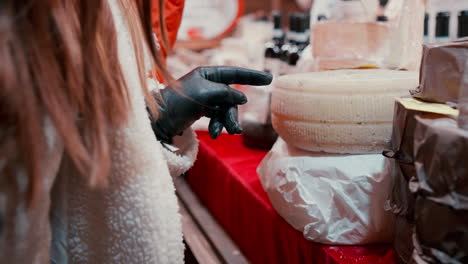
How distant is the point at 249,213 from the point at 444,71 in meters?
0.64

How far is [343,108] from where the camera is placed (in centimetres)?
77

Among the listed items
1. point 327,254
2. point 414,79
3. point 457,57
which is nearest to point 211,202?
point 327,254

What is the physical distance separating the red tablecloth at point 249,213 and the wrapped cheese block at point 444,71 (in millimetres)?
280

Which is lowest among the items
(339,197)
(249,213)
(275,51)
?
(249,213)

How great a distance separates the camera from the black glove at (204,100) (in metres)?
0.62

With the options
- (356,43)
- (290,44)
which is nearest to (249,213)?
(356,43)

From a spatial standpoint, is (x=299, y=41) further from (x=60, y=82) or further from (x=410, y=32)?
(x=60, y=82)

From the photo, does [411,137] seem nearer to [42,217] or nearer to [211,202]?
[42,217]

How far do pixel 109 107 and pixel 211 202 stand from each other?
100 centimetres

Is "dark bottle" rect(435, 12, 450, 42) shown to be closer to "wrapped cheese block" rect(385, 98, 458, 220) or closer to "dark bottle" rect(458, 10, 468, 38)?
"dark bottle" rect(458, 10, 468, 38)

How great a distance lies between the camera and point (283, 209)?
88 centimetres

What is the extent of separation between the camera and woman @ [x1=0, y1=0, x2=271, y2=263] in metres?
0.38

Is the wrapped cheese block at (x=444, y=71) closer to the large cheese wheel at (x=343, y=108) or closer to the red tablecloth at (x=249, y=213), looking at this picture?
the large cheese wheel at (x=343, y=108)

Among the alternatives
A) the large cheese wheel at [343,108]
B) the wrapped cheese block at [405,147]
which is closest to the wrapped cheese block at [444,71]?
Answer: the wrapped cheese block at [405,147]
